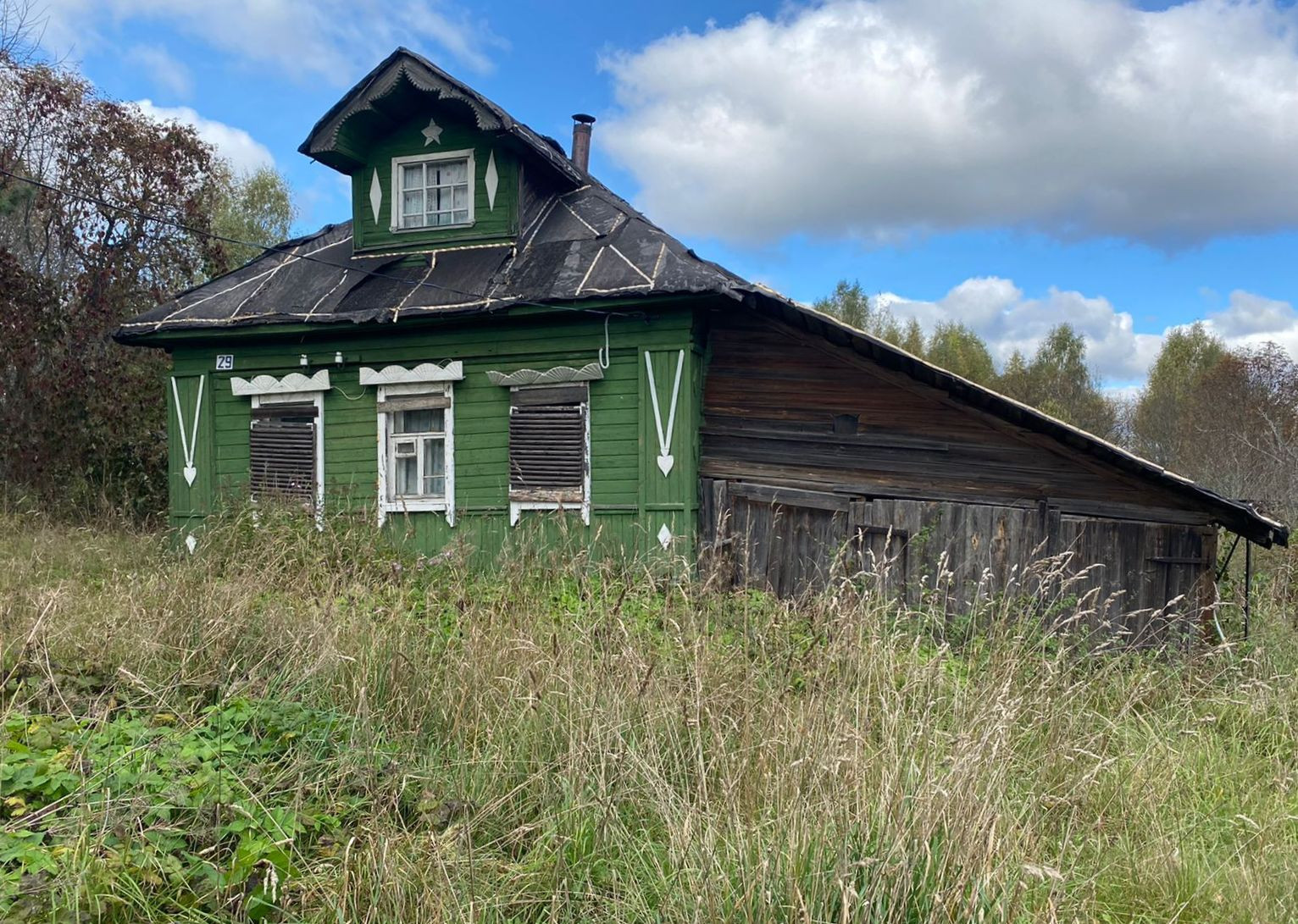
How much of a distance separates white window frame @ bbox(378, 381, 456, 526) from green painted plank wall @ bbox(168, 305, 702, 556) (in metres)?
0.08

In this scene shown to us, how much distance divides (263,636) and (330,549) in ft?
13.0

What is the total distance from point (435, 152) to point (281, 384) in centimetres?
343

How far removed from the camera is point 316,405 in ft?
36.0

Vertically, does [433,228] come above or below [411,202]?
below

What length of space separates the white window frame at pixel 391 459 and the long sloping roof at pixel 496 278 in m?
0.90

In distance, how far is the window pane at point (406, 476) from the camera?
35.2 ft

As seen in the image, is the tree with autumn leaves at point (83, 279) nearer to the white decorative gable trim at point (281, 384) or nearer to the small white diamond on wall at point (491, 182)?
the white decorative gable trim at point (281, 384)

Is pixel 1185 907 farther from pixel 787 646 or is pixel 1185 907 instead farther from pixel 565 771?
pixel 565 771

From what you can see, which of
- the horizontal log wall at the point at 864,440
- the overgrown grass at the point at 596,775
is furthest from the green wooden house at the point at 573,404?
the overgrown grass at the point at 596,775

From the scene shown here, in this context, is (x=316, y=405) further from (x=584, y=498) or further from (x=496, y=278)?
(x=584, y=498)

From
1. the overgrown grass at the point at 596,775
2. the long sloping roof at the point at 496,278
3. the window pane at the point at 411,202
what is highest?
the window pane at the point at 411,202

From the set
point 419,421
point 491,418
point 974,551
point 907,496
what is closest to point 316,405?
point 419,421

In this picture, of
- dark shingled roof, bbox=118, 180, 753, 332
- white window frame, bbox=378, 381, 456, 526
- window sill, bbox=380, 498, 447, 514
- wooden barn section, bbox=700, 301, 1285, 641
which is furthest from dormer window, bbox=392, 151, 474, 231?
wooden barn section, bbox=700, 301, 1285, 641

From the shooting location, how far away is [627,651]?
3.53 meters
